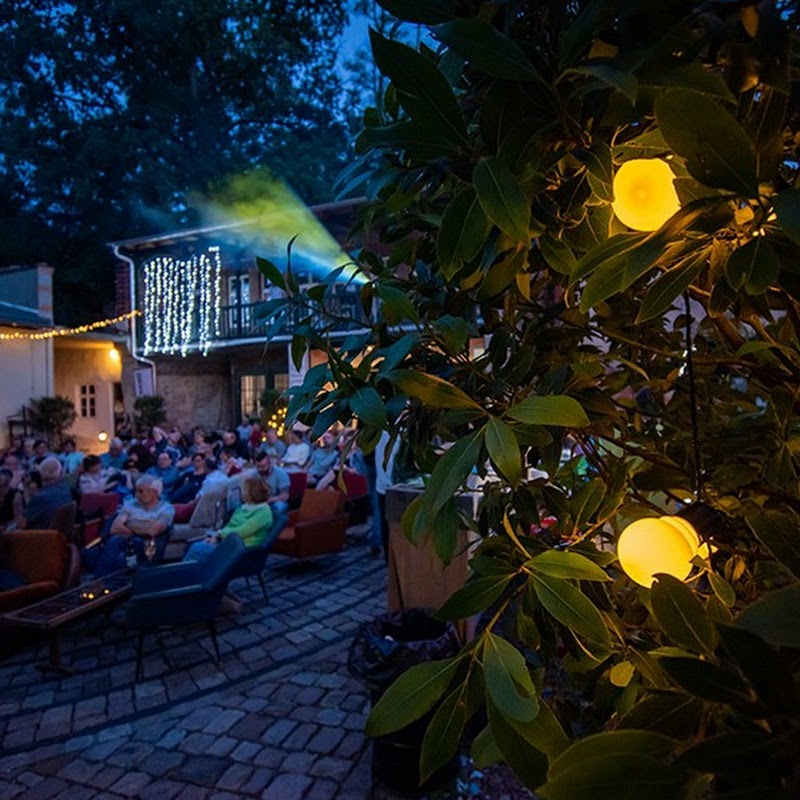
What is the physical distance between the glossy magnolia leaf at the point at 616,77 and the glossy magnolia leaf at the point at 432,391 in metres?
0.42

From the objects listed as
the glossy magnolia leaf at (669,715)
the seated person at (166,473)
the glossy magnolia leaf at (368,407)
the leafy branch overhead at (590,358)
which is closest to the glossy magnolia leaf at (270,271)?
the leafy branch overhead at (590,358)

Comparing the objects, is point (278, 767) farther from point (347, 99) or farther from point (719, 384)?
point (347, 99)

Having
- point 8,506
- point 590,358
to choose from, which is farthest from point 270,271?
point 8,506

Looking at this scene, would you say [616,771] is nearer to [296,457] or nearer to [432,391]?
[432,391]

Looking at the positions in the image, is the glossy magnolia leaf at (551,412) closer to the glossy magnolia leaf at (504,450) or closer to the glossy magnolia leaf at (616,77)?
the glossy magnolia leaf at (504,450)

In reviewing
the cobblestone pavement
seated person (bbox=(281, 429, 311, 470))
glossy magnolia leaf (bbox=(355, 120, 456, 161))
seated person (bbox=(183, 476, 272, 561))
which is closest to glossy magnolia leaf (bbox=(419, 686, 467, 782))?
glossy magnolia leaf (bbox=(355, 120, 456, 161))

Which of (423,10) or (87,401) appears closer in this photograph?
(423,10)

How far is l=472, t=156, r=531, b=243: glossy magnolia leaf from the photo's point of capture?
0.68 meters

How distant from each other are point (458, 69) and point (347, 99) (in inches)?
1214

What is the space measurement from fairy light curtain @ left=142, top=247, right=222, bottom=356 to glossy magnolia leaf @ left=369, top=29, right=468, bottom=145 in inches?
784

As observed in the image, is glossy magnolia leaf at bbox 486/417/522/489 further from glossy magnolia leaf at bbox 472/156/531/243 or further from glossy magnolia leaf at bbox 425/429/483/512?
glossy magnolia leaf at bbox 472/156/531/243

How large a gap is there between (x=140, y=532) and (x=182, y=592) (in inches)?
73.2

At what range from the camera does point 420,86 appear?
2.06 ft

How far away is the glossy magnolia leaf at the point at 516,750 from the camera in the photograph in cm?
75
